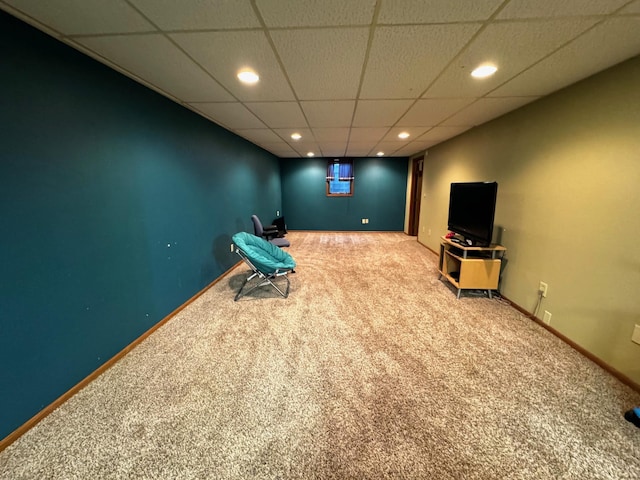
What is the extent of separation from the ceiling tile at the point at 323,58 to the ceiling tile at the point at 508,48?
0.75 metres

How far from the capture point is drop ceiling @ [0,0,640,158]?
1222 mm

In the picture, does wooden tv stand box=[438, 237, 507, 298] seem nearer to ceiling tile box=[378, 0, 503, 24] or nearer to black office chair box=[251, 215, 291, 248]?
ceiling tile box=[378, 0, 503, 24]

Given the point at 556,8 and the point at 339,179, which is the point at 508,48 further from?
the point at 339,179

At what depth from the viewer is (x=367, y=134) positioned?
4.05 meters

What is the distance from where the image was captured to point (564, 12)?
123 centimetres

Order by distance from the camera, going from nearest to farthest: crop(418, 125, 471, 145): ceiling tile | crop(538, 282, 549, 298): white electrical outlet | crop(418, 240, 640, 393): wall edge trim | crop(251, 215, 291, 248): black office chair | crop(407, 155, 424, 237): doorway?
crop(418, 240, 640, 393): wall edge trim
crop(538, 282, 549, 298): white electrical outlet
crop(418, 125, 471, 145): ceiling tile
crop(251, 215, 291, 248): black office chair
crop(407, 155, 424, 237): doorway

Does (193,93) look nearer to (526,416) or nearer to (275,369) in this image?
(275,369)

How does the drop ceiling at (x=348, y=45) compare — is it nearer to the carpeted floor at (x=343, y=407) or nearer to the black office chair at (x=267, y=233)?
the black office chair at (x=267, y=233)

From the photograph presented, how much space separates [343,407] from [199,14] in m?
2.48

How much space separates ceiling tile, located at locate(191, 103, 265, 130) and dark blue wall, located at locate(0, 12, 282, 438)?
0.99ft

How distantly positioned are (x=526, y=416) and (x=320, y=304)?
Result: 6.46 feet

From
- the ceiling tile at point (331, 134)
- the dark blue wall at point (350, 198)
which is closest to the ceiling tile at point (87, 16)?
the ceiling tile at point (331, 134)

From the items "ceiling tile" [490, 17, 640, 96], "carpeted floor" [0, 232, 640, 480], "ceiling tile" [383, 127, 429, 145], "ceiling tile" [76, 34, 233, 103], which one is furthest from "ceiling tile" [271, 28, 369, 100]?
"carpeted floor" [0, 232, 640, 480]

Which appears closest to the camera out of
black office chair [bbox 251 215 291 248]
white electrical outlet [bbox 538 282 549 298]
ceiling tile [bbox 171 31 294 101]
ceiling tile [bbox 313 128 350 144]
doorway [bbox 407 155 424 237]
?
ceiling tile [bbox 171 31 294 101]
